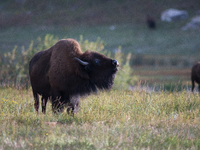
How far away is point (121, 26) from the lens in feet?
233

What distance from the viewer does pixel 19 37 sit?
66.2 meters

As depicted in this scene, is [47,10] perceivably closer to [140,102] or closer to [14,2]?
[14,2]

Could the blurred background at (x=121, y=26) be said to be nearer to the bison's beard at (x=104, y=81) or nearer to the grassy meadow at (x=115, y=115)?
the grassy meadow at (x=115, y=115)

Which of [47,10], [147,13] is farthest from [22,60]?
[47,10]

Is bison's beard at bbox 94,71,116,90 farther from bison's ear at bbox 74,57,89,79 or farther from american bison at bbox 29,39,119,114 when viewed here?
bison's ear at bbox 74,57,89,79

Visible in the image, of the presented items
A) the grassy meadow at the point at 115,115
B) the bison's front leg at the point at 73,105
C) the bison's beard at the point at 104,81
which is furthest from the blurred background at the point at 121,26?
the bison's front leg at the point at 73,105

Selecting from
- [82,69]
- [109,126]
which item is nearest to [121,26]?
[82,69]

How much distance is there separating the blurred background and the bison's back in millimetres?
33134

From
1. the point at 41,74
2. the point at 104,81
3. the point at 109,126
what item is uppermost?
the point at 41,74

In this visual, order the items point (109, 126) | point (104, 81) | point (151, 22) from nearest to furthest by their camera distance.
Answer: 1. point (109, 126)
2. point (104, 81)
3. point (151, 22)

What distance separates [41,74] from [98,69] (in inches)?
66.9

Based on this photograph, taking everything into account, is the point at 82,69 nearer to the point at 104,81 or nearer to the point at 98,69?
the point at 98,69

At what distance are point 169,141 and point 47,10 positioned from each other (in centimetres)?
8148

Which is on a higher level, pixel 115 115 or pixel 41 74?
pixel 41 74
